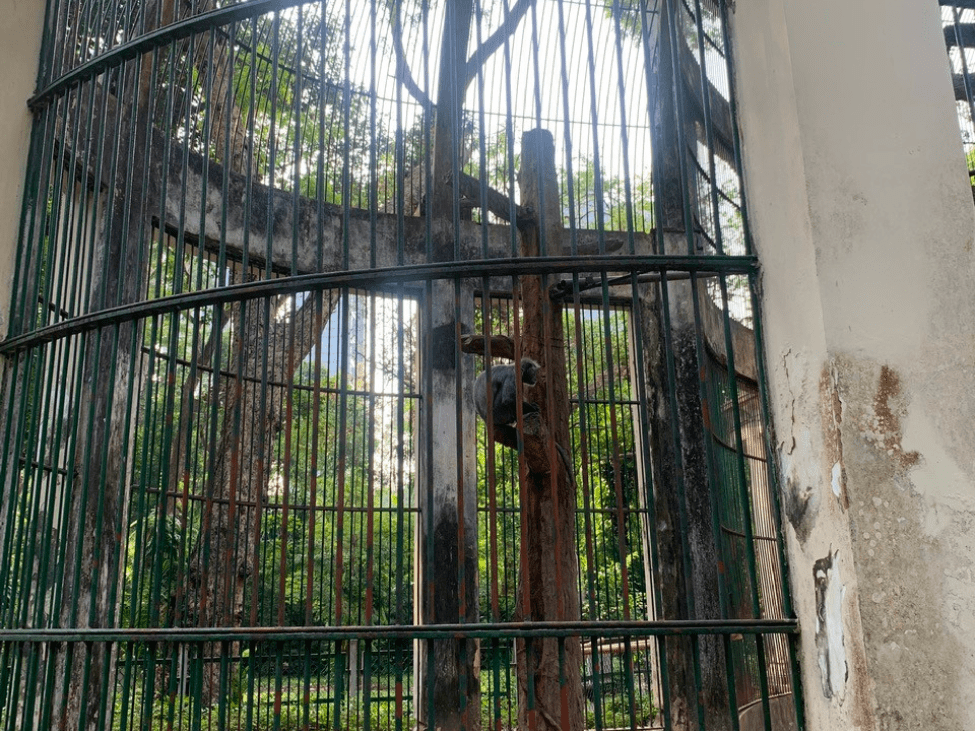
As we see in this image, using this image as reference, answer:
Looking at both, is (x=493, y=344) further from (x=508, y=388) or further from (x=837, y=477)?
(x=837, y=477)

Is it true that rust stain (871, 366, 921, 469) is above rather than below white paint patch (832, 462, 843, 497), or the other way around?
above

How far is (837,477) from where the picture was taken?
2.60 metres

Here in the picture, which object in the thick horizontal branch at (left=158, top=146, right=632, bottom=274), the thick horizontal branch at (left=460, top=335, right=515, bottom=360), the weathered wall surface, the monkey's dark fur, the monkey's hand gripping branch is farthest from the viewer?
the thick horizontal branch at (left=158, top=146, right=632, bottom=274)

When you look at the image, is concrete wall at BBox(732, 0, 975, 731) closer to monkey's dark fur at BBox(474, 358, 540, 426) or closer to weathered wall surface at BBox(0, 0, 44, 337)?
monkey's dark fur at BBox(474, 358, 540, 426)

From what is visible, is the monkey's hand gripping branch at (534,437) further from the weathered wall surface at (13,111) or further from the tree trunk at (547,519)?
the weathered wall surface at (13,111)

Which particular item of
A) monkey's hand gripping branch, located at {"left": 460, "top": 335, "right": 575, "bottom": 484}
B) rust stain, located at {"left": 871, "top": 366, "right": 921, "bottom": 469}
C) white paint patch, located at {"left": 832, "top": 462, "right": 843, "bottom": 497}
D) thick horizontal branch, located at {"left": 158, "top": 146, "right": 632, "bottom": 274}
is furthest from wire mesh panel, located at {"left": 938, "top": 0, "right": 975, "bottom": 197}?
thick horizontal branch, located at {"left": 158, "top": 146, "right": 632, "bottom": 274}

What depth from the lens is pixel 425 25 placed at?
3291mm

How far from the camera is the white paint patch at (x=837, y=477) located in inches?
102

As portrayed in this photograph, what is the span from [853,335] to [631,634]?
1.07m

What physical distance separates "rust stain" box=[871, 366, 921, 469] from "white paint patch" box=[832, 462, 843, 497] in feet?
0.42

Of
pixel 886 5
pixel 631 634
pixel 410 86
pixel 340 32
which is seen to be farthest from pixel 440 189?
pixel 631 634

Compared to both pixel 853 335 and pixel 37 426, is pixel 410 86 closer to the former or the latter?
pixel 37 426

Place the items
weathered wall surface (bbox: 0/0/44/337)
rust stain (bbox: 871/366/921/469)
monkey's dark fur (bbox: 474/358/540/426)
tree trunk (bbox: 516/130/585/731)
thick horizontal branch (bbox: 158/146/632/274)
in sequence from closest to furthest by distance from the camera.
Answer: rust stain (bbox: 871/366/921/469), weathered wall surface (bbox: 0/0/44/337), tree trunk (bbox: 516/130/585/731), monkey's dark fur (bbox: 474/358/540/426), thick horizontal branch (bbox: 158/146/632/274)

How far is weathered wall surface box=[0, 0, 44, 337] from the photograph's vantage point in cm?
405
